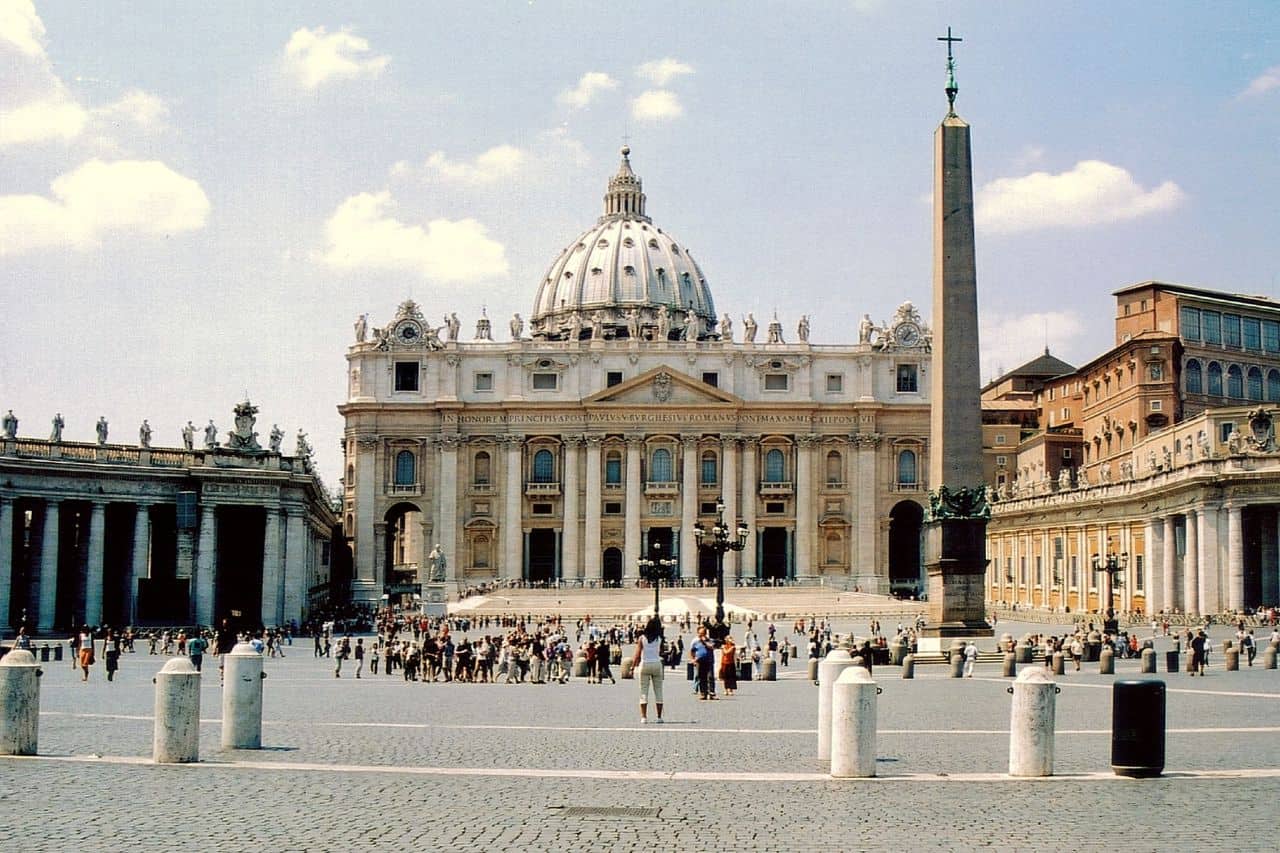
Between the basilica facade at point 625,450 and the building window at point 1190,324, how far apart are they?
25.6 metres

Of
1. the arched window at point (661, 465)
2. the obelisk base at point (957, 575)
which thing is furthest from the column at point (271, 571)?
the arched window at point (661, 465)

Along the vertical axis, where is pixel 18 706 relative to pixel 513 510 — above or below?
below

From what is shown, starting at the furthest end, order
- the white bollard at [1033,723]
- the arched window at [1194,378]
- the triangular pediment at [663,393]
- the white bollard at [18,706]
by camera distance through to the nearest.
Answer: the triangular pediment at [663,393] → the arched window at [1194,378] → the white bollard at [18,706] → the white bollard at [1033,723]

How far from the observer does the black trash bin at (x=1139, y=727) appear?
11.3 m

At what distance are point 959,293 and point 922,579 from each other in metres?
70.4

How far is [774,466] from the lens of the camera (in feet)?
312

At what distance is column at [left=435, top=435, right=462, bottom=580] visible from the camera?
92.8 metres

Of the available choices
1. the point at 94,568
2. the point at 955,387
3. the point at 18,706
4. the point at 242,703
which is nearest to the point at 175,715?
the point at 242,703

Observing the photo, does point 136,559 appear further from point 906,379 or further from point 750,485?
point 906,379

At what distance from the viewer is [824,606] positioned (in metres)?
Result: 72.6

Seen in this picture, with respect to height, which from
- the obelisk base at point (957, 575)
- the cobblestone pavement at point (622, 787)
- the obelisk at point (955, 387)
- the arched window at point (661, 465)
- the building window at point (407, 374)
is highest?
the building window at point (407, 374)

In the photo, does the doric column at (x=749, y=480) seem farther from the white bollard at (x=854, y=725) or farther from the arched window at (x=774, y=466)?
the white bollard at (x=854, y=725)

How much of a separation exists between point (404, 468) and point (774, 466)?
23035 mm

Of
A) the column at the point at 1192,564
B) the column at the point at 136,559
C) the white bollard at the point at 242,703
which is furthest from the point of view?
the column at the point at 136,559
